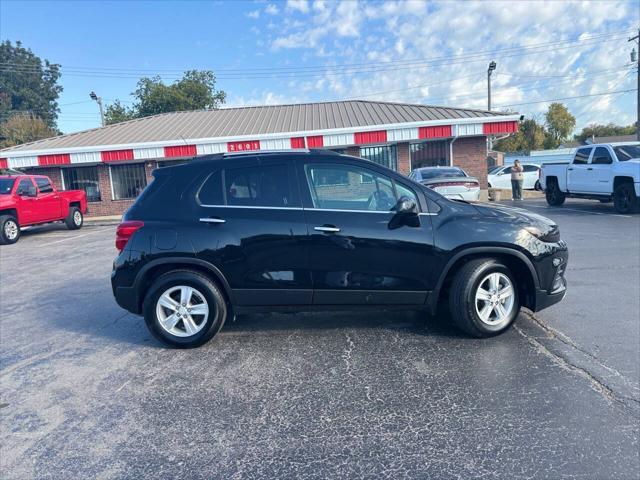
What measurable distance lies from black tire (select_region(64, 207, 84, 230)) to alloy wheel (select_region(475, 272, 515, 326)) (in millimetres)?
15645

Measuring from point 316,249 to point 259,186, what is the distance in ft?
2.73

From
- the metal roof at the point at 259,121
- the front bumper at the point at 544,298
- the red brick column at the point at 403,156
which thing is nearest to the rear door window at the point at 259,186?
the front bumper at the point at 544,298

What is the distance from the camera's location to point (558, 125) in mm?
67375

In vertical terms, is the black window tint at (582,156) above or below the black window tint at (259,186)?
above

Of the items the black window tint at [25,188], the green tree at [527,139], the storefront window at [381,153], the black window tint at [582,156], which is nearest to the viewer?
the black window tint at [25,188]

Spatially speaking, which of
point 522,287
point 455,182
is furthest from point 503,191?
point 522,287

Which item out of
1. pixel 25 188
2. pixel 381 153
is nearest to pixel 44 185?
pixel 25 188

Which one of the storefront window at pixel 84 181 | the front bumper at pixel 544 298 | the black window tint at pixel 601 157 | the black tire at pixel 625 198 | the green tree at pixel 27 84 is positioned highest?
the green tree at pixel 27 84

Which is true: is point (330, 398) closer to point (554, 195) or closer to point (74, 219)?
point (554, 195)

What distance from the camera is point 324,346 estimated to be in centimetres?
436

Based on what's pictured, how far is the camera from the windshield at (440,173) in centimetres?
1334

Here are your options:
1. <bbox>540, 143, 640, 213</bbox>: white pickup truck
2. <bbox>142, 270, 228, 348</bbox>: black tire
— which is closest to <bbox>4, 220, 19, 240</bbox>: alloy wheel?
<bbox>142, 270, 228, 348</bbox>: black tire

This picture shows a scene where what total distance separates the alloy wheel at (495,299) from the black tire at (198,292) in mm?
2438

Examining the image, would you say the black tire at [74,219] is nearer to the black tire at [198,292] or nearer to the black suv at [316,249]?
the black suv at [316,249]
